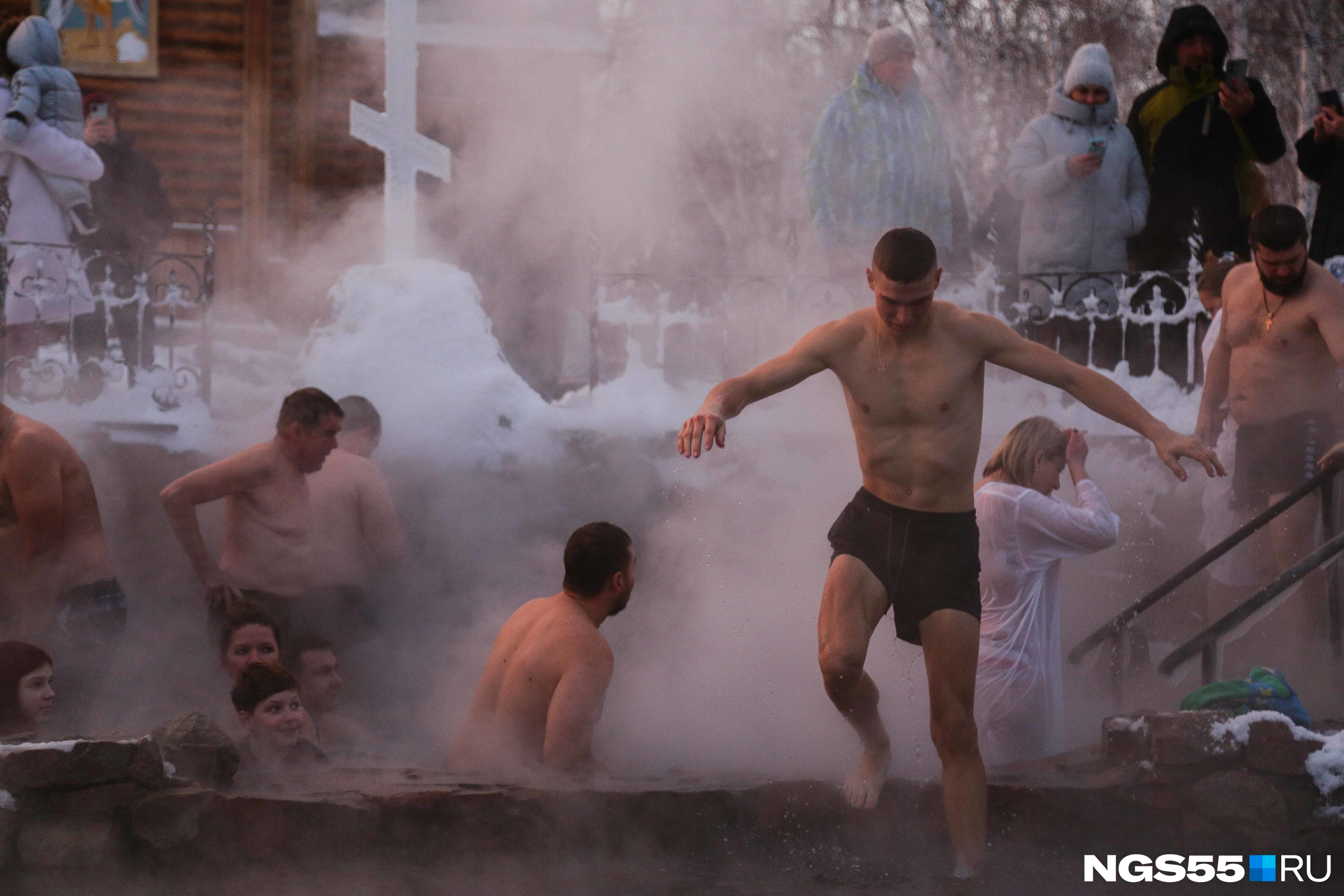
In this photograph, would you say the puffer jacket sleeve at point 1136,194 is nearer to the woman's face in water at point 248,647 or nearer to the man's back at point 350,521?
the man's back at point 350,521

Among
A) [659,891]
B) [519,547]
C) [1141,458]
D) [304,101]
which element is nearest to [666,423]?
[519,547]

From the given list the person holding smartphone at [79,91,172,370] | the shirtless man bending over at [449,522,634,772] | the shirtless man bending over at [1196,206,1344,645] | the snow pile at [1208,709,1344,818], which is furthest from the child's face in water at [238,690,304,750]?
the shirtless man bending over at [1196,206,1344,645]

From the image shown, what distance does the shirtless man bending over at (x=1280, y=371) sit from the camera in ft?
17.8

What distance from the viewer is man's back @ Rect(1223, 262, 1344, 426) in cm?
550

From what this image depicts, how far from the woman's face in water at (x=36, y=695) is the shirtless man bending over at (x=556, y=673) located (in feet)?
4.50

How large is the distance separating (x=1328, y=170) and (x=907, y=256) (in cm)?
406

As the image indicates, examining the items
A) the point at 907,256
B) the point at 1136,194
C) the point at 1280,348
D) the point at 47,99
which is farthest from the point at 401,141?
the point at 1280,348

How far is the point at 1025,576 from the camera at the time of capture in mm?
4906

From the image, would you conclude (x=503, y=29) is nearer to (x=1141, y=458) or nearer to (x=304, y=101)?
(x=304, y=101)

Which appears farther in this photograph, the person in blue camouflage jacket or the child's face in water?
the person in blue camouflage jacket

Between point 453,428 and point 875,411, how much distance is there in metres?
3.52

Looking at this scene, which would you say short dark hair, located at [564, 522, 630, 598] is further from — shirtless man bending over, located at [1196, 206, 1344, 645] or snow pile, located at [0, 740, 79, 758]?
shirtless man bending over, located at [1196, 206, 1344, 645]

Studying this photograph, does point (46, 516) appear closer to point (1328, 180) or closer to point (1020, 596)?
point (1020, 596)

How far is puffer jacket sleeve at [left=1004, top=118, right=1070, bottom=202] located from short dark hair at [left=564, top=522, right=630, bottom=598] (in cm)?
392
